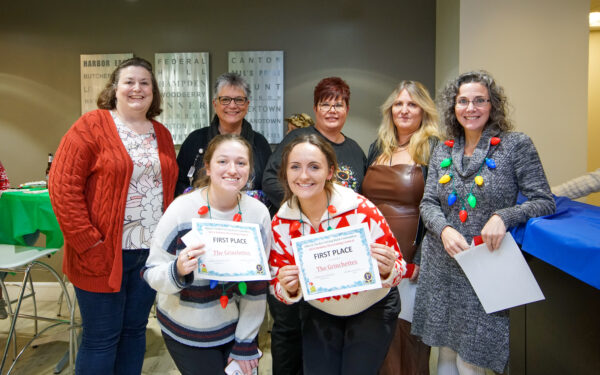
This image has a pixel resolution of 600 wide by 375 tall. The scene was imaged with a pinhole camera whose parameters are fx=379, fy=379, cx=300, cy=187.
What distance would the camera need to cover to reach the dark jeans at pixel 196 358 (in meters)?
1.40

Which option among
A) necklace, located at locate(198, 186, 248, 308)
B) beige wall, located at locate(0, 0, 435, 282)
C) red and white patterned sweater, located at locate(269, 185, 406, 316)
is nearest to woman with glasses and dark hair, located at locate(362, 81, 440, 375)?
red and white patterned sweater, located at locate(269, 185, 406, 316)

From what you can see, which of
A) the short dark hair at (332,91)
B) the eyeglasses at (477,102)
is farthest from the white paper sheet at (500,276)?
the short dark hair at (332,91)

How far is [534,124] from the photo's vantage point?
2965 millimetres

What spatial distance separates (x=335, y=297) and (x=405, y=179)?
2.60ft

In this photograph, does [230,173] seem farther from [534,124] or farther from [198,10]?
[198,10]

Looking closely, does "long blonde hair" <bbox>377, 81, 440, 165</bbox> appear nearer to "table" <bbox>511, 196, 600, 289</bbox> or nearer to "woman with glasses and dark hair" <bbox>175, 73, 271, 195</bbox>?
"table" <bbox>511, 196, 600, 289</bbox>

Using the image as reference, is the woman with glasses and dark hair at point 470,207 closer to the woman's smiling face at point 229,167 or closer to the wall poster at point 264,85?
the woman's smiling face at point 229,167

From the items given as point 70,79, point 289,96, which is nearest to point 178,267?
point 289,96

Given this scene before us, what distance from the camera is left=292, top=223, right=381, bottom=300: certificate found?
50.1 inches

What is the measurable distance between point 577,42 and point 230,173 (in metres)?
2.98

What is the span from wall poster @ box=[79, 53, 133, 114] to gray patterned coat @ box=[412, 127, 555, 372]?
3.57m

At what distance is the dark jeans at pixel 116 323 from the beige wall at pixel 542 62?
9.34 ft

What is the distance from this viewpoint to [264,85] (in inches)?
153

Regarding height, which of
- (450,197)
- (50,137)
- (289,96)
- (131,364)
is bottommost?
(131,364)
